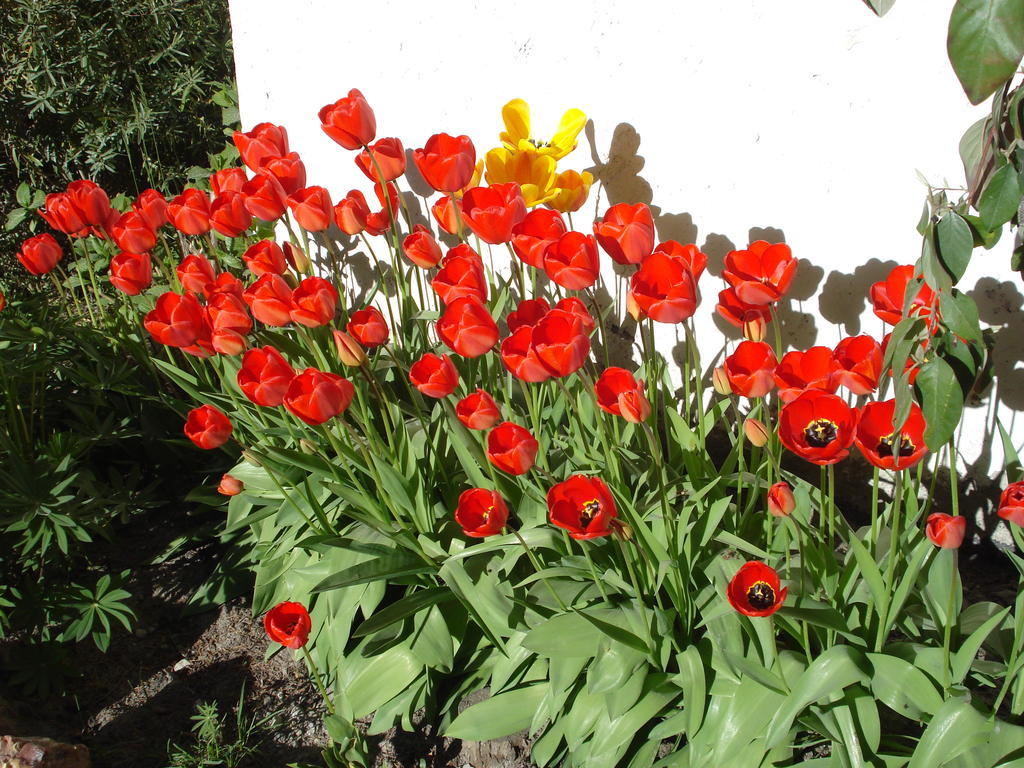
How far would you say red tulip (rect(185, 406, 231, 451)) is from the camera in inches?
63.7

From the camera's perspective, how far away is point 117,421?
8.68 feet

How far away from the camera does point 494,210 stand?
1.68 meters

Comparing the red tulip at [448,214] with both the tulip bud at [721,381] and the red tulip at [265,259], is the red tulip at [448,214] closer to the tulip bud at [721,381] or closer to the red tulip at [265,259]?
the red tulip at [265,259]

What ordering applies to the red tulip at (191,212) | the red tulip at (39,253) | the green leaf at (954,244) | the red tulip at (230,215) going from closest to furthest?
the green leaf at (954,244) < the red tulip at (230,215) < the red tulip at (191,212) < the red tulip at (39,253)

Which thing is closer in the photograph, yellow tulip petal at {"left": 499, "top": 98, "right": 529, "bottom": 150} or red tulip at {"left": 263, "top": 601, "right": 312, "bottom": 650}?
red tulip at {"left": 263, "top": 601, "right": 312, "bottom": 650}

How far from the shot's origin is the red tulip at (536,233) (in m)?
1.60

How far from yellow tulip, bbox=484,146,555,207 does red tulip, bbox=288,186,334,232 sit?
410mm

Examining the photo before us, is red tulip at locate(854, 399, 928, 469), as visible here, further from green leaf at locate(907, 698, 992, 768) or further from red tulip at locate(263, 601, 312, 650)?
red tulip at locate(263, 601, 312, 650)

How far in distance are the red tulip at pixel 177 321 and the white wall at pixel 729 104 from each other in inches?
42.8

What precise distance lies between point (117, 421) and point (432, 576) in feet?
4.30

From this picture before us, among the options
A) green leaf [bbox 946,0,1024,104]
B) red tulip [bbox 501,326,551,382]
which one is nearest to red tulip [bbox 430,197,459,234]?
red tulip [bbox 501,326,551,382]

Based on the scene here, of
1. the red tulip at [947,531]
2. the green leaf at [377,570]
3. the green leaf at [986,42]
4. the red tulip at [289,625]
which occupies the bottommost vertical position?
the red tulip at [289,625]

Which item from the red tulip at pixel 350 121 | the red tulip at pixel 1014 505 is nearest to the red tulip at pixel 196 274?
the red tulip at pixel 350 121

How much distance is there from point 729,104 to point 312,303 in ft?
3.58
